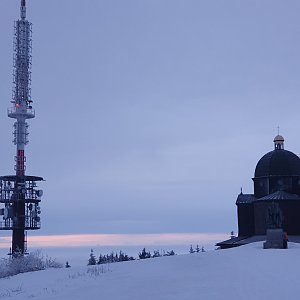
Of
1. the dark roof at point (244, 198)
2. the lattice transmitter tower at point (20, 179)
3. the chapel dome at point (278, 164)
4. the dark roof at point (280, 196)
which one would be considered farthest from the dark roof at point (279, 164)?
the lattice transmitter tower at point (20, 179)

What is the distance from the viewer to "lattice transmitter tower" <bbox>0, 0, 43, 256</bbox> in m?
71.8

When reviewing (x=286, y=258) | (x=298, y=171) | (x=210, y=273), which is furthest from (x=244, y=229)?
(x=210, y=273)

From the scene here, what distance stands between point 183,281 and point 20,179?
52.9 m

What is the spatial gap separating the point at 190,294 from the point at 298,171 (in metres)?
50.4

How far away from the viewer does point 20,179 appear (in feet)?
237

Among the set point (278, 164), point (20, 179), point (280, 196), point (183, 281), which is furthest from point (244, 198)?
point (183, 281)

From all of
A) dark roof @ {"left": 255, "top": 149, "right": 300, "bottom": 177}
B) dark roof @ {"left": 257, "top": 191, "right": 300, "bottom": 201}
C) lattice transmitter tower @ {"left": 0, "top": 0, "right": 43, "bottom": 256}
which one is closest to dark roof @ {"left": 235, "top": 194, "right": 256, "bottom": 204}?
dark roof @ {"left": 255, "top": 149, "right": 300, "bottom": 177}

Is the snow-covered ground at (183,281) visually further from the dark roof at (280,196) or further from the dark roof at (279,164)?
the dark roof at (279,164)

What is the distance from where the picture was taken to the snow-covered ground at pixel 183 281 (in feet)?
63.8

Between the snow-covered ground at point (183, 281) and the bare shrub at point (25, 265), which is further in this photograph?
the bare shrub at point (25, 265)

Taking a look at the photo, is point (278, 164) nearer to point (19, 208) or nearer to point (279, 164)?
point (279, 164)

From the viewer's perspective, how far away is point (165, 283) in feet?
73.2

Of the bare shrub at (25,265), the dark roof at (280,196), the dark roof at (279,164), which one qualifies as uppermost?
the dark roof at (279,164)

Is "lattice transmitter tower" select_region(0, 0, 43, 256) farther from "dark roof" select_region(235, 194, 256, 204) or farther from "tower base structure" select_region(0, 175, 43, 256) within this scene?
"dark roof" select_region(235, 194, 256, 204)
